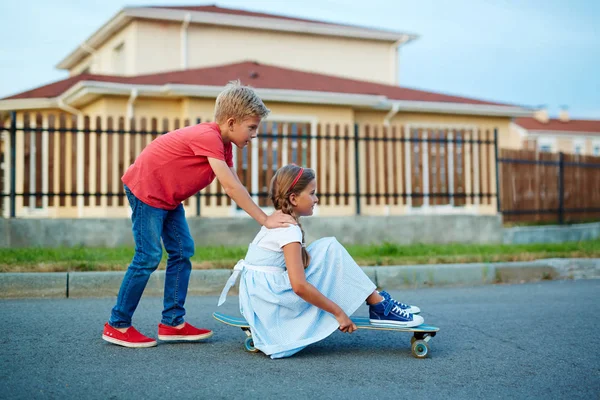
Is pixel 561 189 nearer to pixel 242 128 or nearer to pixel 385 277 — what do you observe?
pixel 385 277

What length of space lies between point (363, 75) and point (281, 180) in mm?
17438

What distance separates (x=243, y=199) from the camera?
11.7ft

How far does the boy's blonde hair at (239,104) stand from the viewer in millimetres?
3670

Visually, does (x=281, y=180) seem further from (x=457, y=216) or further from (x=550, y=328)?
(x=457, y=216)

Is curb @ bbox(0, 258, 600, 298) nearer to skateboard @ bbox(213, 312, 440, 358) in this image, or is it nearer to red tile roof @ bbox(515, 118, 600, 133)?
skateboard @ bbox(213, 312, 440, 358)

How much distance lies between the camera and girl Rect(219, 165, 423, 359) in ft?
11.8

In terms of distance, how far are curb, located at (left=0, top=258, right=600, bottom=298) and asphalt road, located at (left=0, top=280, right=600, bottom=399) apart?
696 millimetres

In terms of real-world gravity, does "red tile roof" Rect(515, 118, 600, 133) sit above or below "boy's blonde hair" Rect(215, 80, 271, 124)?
above

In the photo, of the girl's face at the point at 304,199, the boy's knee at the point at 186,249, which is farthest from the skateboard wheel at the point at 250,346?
the girl's face at the point at 304,199

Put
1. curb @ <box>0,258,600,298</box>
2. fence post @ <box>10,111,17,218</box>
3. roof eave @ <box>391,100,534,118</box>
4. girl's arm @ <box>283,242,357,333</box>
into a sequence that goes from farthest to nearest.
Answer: roof eave @ <box>391,100,534,118</box>, fence post @ <box>10,111,17,218</box>, curb @ <box>0,258,600,298</box>, girl's arm @ <box>283,242,357,333</box>

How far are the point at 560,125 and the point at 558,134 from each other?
6.42 feet

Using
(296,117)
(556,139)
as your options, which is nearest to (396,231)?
(296,117)

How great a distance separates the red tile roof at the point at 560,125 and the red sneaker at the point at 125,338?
139 ft

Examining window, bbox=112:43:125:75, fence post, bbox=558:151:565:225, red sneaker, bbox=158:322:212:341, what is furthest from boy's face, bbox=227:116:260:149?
window, bbox=112:43:125:75
